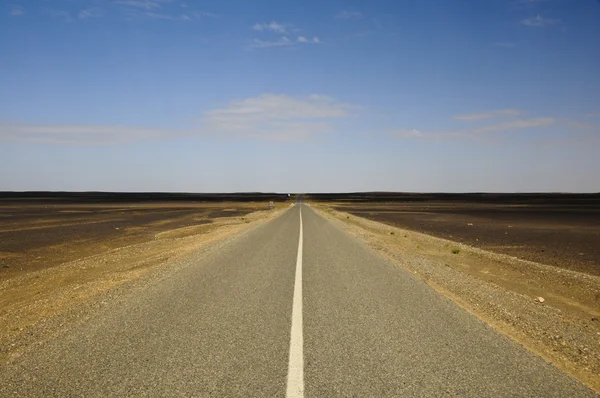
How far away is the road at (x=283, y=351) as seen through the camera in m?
4.29

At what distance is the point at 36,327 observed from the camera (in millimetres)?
6539

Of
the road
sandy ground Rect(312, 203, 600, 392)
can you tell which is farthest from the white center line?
sandy ground Rect(312, 203, 600, 392)

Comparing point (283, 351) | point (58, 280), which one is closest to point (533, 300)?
point (283, 351)

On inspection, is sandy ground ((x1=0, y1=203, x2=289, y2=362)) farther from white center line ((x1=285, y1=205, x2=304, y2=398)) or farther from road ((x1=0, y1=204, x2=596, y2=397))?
white center line ((x1=285, y1=205, x2=304, y2=398))

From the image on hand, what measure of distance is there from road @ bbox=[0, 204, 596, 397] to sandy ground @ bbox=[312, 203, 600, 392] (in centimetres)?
59

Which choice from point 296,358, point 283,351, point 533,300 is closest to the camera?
point 296,358

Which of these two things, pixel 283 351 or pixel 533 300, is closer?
pixel 283 351

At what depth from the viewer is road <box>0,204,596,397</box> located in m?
4.29

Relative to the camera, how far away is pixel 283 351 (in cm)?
524

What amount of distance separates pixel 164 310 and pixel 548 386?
5.69 metres

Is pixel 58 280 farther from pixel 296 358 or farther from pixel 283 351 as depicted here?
pixel 296 358

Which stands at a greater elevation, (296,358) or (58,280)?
(296,358)

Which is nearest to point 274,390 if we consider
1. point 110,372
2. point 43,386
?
point 110,372

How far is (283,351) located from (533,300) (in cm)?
807
